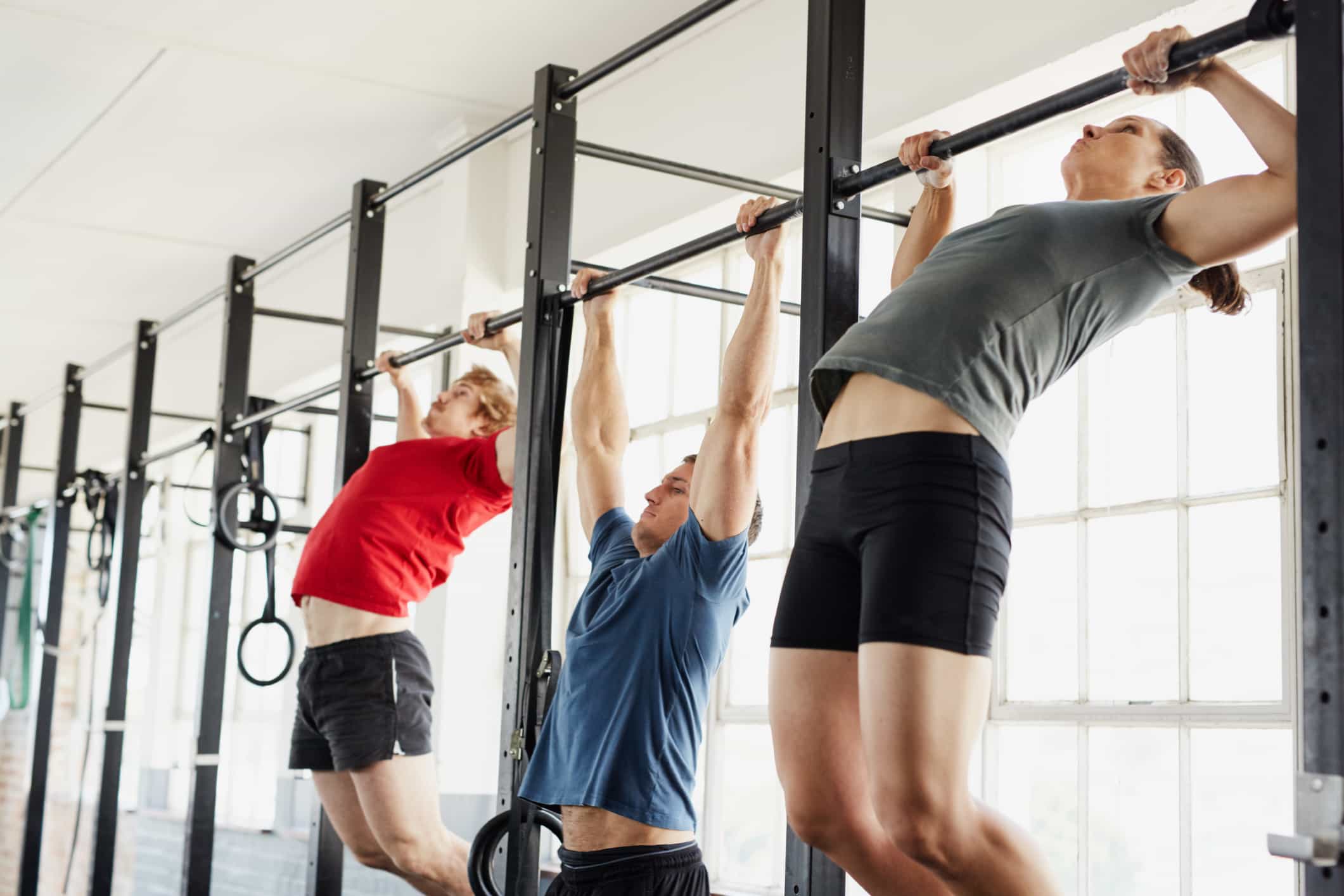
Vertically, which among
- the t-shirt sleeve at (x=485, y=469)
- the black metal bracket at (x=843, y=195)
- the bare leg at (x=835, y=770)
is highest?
the black metal bracket at (x=843, y=195)

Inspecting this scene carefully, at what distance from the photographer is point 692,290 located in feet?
10.6

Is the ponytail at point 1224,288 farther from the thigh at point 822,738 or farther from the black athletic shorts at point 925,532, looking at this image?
the thigh at point 822,738

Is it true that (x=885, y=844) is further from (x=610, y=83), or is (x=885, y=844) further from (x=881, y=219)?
(x=610, y=83)

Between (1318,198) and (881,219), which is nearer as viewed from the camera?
(1318,198)

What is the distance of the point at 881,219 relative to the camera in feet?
9.34

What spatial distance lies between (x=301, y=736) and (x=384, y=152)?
9.53 ft

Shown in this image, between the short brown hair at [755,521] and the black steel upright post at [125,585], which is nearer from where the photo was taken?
the short brown hair at [755,521]

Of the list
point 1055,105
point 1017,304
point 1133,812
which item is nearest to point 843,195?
point 1055,105

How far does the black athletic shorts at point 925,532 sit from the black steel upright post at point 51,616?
587 centimetres

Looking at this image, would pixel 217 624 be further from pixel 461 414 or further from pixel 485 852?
pixel 485 852

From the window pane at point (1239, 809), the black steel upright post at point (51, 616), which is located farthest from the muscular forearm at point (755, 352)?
the black steel upright post at point (51, 616)

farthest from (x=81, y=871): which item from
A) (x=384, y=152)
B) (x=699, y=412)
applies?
(x=699, y=412)

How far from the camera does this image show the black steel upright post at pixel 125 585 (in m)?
6.05

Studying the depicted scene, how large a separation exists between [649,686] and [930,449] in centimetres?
96
